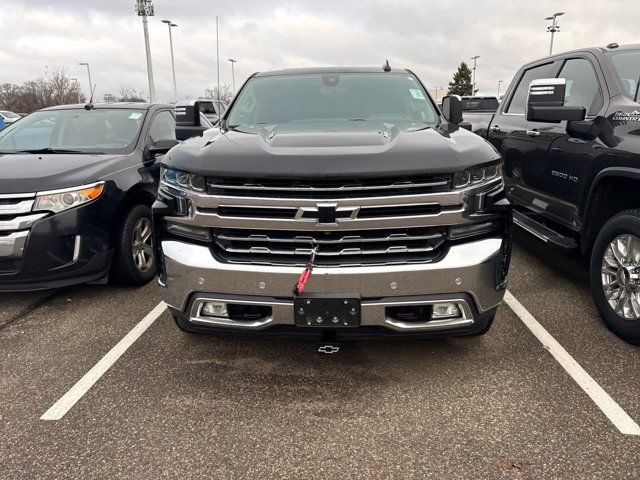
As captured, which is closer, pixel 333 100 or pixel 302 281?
pixel 302 281

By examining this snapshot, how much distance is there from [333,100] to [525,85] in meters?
2.77

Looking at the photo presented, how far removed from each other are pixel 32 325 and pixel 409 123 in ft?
10.6

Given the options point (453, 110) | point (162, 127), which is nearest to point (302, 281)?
point (453, 110)

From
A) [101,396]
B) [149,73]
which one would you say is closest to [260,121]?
[101,396]

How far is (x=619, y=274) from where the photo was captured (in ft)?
11.0

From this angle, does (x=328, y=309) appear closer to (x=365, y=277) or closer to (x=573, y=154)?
(x=365, y=277)

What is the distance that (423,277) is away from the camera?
251 cm

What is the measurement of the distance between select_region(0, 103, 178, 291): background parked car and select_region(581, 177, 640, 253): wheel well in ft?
12.2

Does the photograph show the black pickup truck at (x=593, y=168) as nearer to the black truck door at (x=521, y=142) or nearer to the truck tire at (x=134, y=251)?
the black truck door at (x=521, y=142)

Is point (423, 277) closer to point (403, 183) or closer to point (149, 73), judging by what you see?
point (403, 183)

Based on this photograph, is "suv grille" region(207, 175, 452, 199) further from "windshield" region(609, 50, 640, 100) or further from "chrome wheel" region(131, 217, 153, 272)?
"chrome wheel" region(131, 217, 153, 272)

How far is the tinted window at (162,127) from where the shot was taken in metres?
5.21

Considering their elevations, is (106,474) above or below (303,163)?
below

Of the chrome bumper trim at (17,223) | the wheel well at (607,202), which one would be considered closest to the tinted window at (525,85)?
the wheel well at (607,202)
